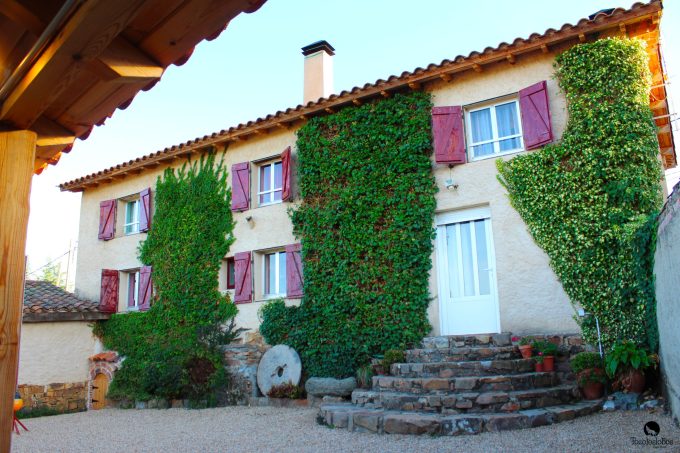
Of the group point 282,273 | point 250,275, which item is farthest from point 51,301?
point 282,273

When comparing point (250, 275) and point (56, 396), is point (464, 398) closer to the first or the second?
point (250, 275)

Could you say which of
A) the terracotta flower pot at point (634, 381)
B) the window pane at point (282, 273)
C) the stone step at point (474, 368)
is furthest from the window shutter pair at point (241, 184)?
the terracotta flower pot at point (634, 381)

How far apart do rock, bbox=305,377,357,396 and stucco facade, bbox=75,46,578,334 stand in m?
1.75

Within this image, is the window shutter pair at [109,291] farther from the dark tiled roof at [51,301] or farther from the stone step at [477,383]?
the stone step at [477,383]

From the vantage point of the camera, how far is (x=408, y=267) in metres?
9.77

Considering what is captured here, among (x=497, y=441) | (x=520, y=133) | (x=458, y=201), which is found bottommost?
(x=497, y=441)

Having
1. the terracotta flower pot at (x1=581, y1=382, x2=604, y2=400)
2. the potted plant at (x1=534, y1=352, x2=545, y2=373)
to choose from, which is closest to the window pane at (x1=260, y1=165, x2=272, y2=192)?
the potted plant at (x1=534, y1=352, x2=545, y2=373)

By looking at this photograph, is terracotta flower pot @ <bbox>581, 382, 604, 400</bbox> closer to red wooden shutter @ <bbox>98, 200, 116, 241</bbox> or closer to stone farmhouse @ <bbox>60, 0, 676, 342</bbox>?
stone farmhouse @ <bbox>60, 0, 676, 342</bbox>

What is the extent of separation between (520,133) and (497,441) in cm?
558

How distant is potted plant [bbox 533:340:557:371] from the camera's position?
25.7 feet

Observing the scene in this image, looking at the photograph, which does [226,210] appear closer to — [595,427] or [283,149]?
[283,149]

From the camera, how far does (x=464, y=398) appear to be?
6.91 m

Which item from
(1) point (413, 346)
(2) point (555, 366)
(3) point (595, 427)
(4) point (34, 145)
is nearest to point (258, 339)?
(1) point (413, 346)

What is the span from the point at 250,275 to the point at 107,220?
212 inches
